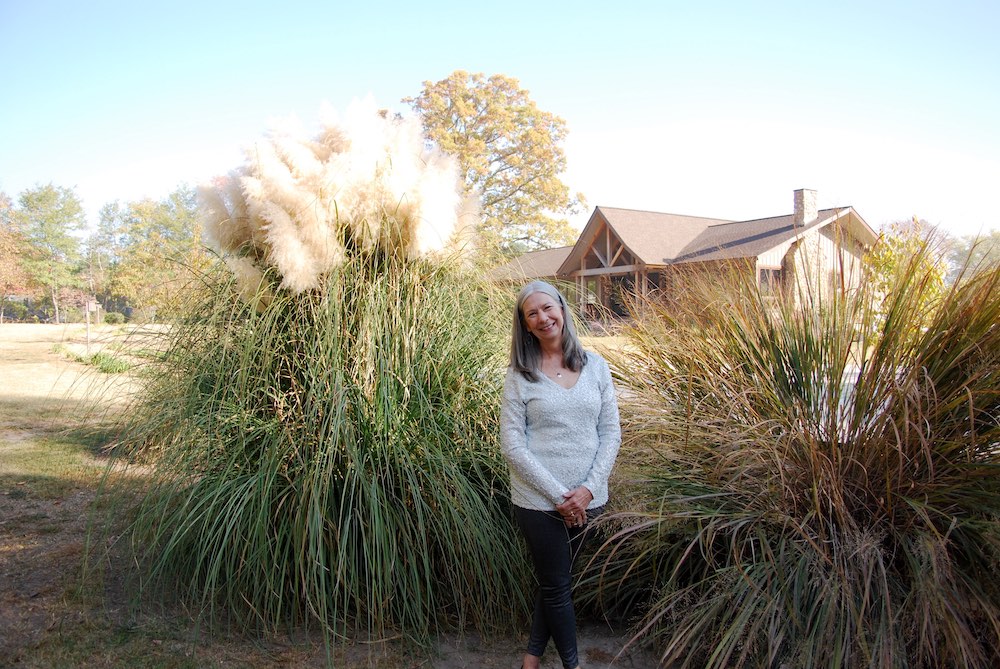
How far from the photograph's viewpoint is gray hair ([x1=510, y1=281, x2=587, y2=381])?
9.75 feet

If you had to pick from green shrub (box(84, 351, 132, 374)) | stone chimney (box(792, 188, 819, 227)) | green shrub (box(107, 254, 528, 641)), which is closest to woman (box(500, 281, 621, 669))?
green shrub (box(107, 254, 528, 641))

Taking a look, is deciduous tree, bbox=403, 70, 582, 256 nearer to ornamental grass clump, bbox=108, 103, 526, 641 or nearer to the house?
the house

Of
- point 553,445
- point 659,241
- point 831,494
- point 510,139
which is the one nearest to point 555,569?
point 553,445

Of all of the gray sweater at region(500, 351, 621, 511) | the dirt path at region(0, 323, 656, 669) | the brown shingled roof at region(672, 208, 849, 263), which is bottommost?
the dirt path at region(0, 323, 656, 669)

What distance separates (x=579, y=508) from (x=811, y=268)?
2.06m

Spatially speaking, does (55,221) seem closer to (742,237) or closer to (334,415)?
(742,237)

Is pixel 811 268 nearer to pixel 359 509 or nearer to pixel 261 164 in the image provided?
pixel 359 509

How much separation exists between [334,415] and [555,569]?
3.91 feet

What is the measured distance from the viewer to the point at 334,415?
3.21 meters

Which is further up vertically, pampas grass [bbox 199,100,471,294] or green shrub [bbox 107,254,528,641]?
pampas grass [bbox 199,100,471,294]

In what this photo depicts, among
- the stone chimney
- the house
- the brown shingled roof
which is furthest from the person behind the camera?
the brown shingled roof

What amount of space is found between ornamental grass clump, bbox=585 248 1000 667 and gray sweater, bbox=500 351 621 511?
27 cm

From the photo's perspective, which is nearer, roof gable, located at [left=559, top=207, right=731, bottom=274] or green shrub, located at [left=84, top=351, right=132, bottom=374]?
green shrub, located at [left=84, top=351, right=132, bottom=374]

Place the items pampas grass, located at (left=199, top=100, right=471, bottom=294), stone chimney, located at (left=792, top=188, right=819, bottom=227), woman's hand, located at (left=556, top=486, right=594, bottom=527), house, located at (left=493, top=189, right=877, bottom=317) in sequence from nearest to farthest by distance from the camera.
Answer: woman's hand, located at (left=556, top=486, right=594, bottom=527) < pampas grass, located at (left=199, top=100, right=471, bottom=294) < stone chimney, located at (left=792, top=188, right=819, bottom=227) < house, located at (left=493, top=189, right=877, bottom=317)
